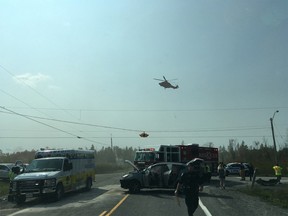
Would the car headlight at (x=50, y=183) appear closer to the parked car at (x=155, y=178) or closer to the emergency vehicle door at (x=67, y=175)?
the emergency vehicle door at (x=67, y=175)

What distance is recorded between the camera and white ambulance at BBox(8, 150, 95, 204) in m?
19.0

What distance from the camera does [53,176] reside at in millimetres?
19594

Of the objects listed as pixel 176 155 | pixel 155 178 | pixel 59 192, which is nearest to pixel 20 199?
pixel 59 192

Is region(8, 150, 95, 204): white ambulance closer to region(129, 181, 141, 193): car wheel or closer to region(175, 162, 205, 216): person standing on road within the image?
region(129, 181, 141, 193): car wheel

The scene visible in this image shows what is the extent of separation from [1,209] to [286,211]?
443 inches

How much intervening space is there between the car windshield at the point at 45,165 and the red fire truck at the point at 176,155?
10.8m

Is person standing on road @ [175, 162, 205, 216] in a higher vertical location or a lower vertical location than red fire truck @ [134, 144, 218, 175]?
lower

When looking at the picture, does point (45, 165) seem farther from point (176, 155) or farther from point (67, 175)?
point (176, 155)

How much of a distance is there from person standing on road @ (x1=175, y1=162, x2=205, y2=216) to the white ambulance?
10773 mm

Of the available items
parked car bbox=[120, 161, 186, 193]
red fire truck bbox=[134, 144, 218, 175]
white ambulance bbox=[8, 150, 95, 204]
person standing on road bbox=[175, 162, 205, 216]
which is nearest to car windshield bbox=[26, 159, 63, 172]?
white ambulance bbox=[8, 150, 95, 204]


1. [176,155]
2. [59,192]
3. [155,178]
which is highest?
[176,155]

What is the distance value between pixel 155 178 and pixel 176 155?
37.9ft

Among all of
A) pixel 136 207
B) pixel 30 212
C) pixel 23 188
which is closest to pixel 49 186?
pixel 23 188

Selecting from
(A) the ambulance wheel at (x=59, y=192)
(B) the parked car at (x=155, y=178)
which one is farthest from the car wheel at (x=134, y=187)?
(A) the ambulance wheel at (x=59, y=192)
